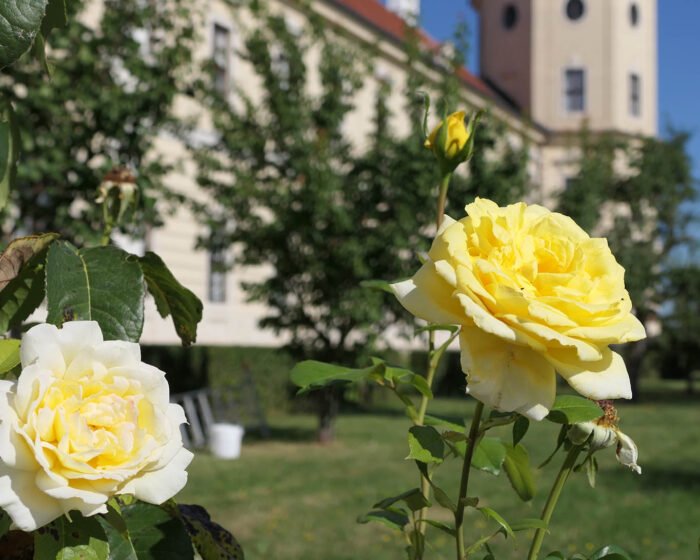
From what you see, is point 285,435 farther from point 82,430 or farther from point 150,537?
point 82,430

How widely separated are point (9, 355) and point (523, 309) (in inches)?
15.4

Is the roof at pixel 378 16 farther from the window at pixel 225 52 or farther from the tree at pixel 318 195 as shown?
the tree at pixel 318 195

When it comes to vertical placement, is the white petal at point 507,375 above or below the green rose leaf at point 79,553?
above

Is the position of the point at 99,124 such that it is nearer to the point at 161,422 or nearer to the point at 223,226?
the point at 223,226

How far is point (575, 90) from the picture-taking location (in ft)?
97.6

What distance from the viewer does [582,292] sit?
622 mm

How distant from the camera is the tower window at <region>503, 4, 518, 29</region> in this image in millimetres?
30203

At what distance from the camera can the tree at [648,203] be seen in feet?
63.8

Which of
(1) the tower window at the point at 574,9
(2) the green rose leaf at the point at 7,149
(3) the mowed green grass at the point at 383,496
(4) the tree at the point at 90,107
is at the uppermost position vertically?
(1) the tower window at the point at 574,9

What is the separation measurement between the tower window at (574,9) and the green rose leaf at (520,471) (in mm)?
30450

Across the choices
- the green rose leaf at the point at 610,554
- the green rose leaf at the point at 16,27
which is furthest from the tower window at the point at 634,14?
the green rose leaf at the point at 16,27

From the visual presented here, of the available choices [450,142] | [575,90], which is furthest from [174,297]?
[575,90]

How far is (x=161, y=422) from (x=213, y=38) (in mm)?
17004

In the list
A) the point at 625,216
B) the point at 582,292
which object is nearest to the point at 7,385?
the point at 582,292
